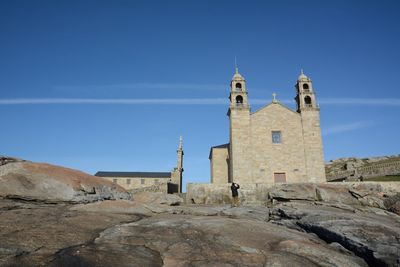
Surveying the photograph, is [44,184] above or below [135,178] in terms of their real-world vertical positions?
below

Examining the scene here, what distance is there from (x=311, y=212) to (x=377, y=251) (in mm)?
4210

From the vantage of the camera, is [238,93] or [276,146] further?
[238,93]

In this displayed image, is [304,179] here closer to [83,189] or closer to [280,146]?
[280,146]

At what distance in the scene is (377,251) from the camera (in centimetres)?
770

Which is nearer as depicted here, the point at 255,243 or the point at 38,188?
the point at 255,243

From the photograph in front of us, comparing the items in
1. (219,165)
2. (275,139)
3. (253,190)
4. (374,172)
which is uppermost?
(275,139)

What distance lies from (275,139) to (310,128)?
180 inches

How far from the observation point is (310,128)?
Result: 3775cm

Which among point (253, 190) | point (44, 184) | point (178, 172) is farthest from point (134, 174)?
point (44, 184)

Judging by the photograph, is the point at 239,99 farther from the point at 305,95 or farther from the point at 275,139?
the point at 305,95

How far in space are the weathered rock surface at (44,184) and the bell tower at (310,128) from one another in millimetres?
29262

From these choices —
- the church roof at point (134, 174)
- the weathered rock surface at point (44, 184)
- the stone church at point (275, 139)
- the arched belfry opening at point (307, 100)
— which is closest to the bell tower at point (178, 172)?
the stone church at point (275, 139)

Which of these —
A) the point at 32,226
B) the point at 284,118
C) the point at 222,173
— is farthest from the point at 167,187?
the point at 32,226

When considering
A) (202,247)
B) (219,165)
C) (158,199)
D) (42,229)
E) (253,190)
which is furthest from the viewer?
(219,165)
